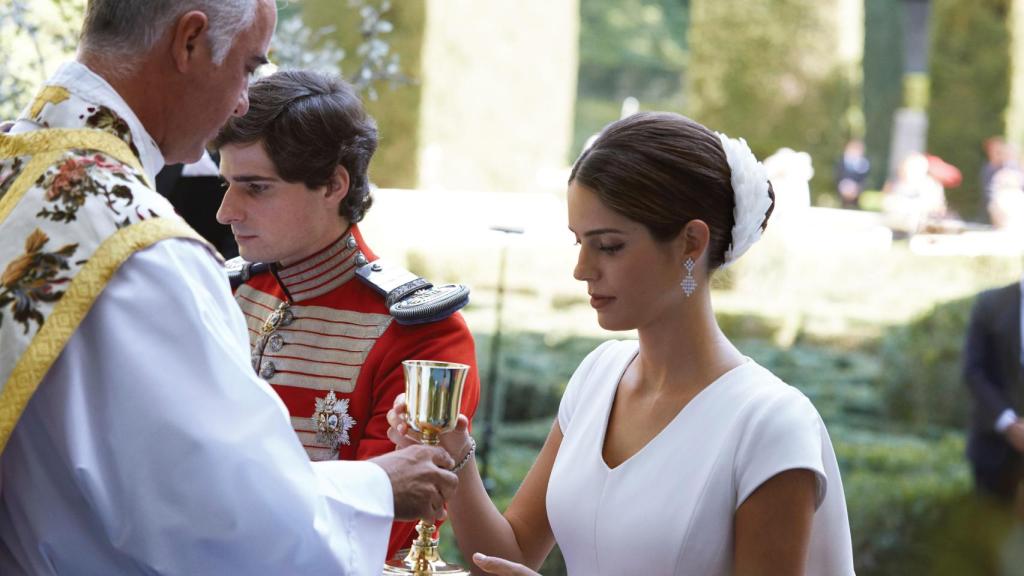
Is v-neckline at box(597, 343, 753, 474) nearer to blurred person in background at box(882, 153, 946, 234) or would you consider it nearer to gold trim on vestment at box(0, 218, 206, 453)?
gold trim on vestment at box(0, 218, 206, 453)

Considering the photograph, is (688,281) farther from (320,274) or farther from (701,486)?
(320,274)

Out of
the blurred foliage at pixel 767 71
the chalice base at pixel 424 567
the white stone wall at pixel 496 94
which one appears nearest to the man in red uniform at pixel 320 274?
the chalice base at pixel 424 567

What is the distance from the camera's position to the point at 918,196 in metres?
15.8

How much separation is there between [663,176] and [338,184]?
0.71 m

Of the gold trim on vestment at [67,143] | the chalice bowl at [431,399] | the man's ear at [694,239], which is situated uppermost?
the gold trim on vestment at [67,143]

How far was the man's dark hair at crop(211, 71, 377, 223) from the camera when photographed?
2.59 metres

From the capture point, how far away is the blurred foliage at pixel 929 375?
8258mm

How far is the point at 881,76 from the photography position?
100 feet

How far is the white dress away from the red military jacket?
14.6 inches

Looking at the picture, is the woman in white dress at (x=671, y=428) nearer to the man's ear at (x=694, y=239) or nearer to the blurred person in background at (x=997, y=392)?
the man's ear at (x=694, y=239)

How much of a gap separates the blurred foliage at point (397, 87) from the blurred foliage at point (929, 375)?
5270 mm

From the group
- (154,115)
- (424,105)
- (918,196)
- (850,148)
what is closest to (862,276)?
(424,105)

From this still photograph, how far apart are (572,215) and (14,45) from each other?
328 centimetres

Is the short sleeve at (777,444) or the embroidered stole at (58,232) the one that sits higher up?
the embroidered stole at (58,232)
